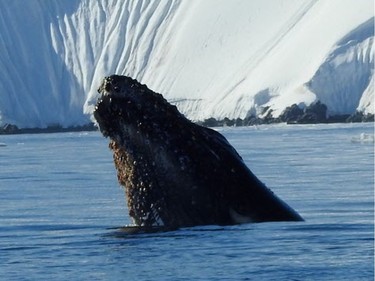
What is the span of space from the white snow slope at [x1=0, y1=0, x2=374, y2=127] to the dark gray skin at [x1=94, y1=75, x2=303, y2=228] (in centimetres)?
7544

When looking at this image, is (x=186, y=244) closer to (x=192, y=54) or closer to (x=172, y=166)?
(x=172, y=166)

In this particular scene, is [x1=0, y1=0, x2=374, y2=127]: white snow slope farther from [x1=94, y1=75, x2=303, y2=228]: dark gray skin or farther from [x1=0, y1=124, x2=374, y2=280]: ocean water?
[x1=94, y1=75, x2=303, y2=228]: dark gray skin

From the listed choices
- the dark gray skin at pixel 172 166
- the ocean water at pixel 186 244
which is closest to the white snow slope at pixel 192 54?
the ocean water at pixel 186 244

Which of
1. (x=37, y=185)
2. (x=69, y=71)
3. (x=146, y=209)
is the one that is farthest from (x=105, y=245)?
(x=69, y=71)

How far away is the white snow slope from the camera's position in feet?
289

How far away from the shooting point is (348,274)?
7617mm

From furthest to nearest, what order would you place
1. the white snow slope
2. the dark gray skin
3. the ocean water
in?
the white snow slope, the dark gray skin, the ocean water

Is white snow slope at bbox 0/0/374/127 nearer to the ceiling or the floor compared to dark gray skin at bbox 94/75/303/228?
nearer to the ceiling

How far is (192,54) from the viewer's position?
104125 millimetres

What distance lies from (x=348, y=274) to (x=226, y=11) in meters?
96.7

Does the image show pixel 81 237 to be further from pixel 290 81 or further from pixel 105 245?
pixel 290 81

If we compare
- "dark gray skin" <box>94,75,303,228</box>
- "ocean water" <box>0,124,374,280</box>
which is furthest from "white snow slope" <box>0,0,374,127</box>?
"dark gray skin" <box>94,75,303,228</box>

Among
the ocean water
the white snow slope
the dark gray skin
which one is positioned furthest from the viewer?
the white snow slope

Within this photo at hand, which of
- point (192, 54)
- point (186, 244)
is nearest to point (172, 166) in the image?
point (186, 244)
